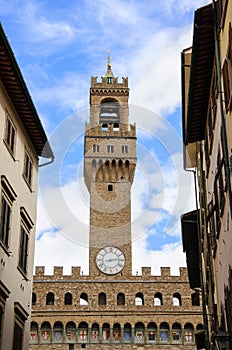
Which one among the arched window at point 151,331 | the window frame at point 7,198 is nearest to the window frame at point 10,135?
the window frame at point 7,198

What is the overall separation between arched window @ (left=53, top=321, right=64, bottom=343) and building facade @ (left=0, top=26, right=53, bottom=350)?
23.6 m

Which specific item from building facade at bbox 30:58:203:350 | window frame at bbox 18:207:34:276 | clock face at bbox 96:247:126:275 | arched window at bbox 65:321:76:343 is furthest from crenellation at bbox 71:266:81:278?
window frame at bbox 18:207:34:276

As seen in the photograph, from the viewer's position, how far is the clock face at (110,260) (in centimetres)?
4447

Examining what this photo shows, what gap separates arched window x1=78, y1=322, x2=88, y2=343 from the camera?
40.2 m

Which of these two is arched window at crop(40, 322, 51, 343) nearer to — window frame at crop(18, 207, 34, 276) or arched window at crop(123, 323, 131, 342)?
arched window at crop(123, 323, 131, 342)

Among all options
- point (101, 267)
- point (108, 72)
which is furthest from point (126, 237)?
point (108, 72)

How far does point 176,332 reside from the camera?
40656mm

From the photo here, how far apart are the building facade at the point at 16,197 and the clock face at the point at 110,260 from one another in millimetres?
26655

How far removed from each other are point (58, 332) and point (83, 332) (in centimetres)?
153

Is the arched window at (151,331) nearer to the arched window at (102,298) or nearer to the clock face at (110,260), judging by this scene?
the arched window at (102,298)

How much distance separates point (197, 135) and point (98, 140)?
110 feet

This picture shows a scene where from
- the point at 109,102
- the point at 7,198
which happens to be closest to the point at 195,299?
the point at 109,102

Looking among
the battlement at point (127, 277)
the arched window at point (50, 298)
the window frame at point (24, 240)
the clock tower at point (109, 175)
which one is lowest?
the window frame at point (24, 240)

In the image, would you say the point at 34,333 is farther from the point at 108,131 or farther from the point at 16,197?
the point at 16,197
